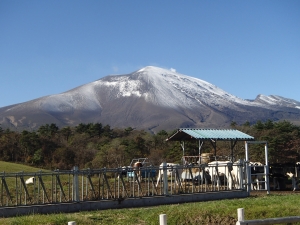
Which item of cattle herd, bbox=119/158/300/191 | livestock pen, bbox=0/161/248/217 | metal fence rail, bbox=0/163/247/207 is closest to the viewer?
livestock pen, bbox=0/161/248/217

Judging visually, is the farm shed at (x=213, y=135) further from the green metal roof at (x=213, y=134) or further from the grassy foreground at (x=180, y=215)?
the grassy foreground at (x=180, y=215)

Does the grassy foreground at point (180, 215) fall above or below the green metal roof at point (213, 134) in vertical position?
below

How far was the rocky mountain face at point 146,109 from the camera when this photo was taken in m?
152

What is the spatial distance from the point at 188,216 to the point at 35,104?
179m

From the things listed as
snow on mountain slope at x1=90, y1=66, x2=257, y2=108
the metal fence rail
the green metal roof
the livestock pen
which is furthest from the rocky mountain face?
the livestock pen

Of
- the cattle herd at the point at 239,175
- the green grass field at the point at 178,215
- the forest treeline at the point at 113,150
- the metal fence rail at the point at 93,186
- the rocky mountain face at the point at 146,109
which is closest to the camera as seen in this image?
the green grass field at the point at 178,215

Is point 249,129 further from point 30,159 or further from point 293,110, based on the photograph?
point 293,110

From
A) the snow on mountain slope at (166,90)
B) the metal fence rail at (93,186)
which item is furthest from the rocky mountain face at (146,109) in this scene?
the metal fence rail at (93,186)

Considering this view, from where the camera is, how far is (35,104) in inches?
7333

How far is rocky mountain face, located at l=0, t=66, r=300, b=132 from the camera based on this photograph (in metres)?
152

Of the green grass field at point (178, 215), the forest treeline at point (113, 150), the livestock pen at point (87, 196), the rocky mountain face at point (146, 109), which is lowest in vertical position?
the green grass field at point (178, 215)

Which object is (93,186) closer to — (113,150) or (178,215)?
(178,215)

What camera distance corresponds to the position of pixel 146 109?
16812 centimetres

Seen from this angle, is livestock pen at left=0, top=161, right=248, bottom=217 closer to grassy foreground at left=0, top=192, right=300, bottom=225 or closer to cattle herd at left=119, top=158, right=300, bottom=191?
cattle herd at left=119, top=158, right=300, bottom=191
